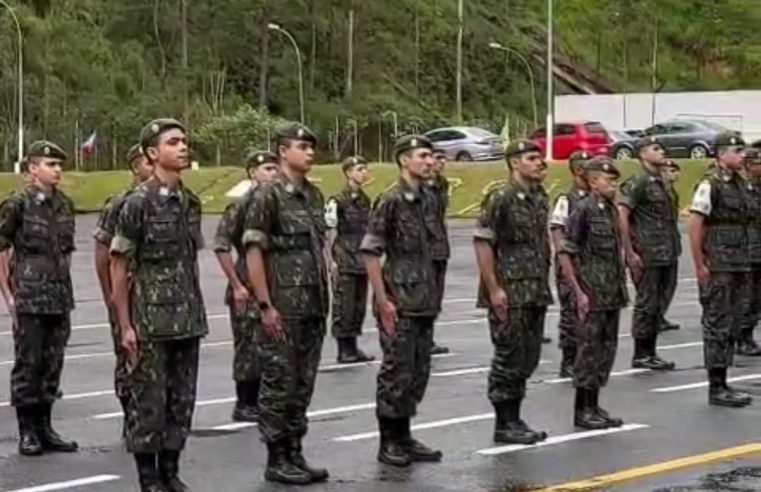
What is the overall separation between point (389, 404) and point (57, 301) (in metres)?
2.24

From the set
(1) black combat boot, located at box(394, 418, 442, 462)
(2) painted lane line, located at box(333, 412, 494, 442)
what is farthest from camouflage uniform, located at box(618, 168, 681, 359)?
(1) black combat boot, located at box(394, 418, 442, 462)

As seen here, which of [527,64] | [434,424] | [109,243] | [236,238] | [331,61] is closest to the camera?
[109,243]

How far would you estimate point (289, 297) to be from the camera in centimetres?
848

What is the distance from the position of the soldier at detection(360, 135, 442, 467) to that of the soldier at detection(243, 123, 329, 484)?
48cm

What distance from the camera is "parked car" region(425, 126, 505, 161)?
1914 inches

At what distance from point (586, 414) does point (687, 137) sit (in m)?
36.1

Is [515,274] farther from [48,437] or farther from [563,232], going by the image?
[48,437]

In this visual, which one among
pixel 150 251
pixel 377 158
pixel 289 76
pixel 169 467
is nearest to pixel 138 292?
pixel 150 251

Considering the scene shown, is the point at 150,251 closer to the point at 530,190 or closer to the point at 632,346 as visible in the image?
the point at 530,190

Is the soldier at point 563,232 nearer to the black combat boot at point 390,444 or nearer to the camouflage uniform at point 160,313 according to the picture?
the black combat boot at point 390,444

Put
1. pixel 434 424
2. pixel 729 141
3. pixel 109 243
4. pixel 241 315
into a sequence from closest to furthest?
1. pixel 109 243
2. pixel 434 424
3. pixel 241 315
4. pixel 729 141

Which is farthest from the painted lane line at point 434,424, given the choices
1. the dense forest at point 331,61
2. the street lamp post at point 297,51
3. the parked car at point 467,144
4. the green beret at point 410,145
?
the street lamp post at point 297,51

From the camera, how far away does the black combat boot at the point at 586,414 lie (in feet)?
33.1

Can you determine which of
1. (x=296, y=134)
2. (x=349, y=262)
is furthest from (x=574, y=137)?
(x=296, y=134)
